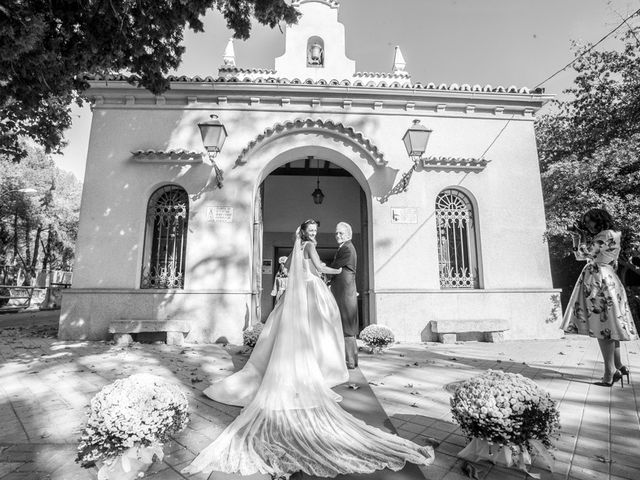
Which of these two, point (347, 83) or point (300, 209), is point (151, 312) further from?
point (347, 83)

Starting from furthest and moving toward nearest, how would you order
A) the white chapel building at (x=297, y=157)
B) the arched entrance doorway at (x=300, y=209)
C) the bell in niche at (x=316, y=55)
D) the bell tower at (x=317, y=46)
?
the bell in niche at (x=316, y=55) < the bell tower at (x=317, y=46) < the arched entrance doorway at (x=300, y=209) < the white chapel building at (x=297, y=157)

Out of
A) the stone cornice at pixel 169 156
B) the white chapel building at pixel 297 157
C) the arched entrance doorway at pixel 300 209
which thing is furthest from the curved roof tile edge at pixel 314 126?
the arched entrance doorway at pixel 300 209

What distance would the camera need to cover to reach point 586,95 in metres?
13.1

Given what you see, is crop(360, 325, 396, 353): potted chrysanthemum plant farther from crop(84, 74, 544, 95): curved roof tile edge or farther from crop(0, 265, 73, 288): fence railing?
crop(0, 265, 73, 288): fence railing

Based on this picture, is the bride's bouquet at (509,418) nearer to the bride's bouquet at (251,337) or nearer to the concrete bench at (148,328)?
the bride's bouquet at (251,337)

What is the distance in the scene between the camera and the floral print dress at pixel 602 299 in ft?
13.4

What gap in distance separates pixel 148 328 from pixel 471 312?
279 inches

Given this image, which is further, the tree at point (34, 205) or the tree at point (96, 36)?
the tree at point (34, 205)

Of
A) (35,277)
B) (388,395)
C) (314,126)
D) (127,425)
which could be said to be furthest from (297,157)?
(35,277)

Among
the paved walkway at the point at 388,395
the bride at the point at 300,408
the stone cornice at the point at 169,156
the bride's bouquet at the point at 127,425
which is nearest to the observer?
the bride's bouquet at the point at 127,425

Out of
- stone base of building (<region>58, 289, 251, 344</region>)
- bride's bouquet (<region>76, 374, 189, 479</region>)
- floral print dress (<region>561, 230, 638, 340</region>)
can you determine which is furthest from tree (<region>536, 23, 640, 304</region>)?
stone base of building (<region>58, 289, 251, 344</region>)

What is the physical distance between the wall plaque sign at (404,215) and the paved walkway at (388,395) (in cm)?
282

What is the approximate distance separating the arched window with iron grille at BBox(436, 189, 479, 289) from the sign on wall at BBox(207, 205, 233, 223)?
4994 millimetres

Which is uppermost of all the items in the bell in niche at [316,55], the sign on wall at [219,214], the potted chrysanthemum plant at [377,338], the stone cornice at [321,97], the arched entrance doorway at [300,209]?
the bell in niche at [316,55]
